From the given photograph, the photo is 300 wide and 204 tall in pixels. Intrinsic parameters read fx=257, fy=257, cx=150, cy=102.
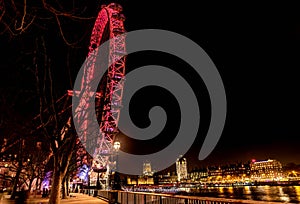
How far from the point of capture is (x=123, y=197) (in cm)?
1573

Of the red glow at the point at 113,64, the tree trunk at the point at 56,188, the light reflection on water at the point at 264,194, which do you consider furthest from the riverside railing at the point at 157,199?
the red glow at the point at 113,64

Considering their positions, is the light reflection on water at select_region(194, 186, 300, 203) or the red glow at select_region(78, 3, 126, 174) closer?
the light reflection on water at select_region(194, 186, 300, 203)

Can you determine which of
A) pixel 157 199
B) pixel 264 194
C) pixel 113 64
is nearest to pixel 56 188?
pixel 157 199

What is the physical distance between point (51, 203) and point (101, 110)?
5.09 metres

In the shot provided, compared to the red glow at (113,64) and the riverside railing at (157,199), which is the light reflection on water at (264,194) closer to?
the riverside railing at (157,199)

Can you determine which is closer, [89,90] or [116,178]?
[89,90]

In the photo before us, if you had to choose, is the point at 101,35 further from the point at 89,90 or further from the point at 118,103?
the point at 89,90

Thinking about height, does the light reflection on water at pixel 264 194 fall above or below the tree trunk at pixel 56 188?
below

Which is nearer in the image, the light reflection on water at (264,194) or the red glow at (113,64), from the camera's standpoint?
the light reflection on water at (264,194)

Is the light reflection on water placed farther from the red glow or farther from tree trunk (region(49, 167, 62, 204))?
tree trunk (region(49, 167, 62, 204))

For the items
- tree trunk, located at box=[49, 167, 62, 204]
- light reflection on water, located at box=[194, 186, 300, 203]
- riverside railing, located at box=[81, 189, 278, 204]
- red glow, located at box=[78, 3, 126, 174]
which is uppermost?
red glow, located at box=[78, 3, 126, 174]

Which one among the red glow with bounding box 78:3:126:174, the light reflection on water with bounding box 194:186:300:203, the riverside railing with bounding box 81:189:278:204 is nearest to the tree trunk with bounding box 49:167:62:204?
the riverside railing with bounding box 81:189:278:204

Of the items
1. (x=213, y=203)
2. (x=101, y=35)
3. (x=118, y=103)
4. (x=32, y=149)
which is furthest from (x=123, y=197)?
(x=101, y=35)

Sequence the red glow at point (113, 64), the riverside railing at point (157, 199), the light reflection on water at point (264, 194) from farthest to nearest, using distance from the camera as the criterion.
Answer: the red glow at point (113, 64) → the light reflection on water at point (264, 194) → the riverside railing at point (157, 199)
